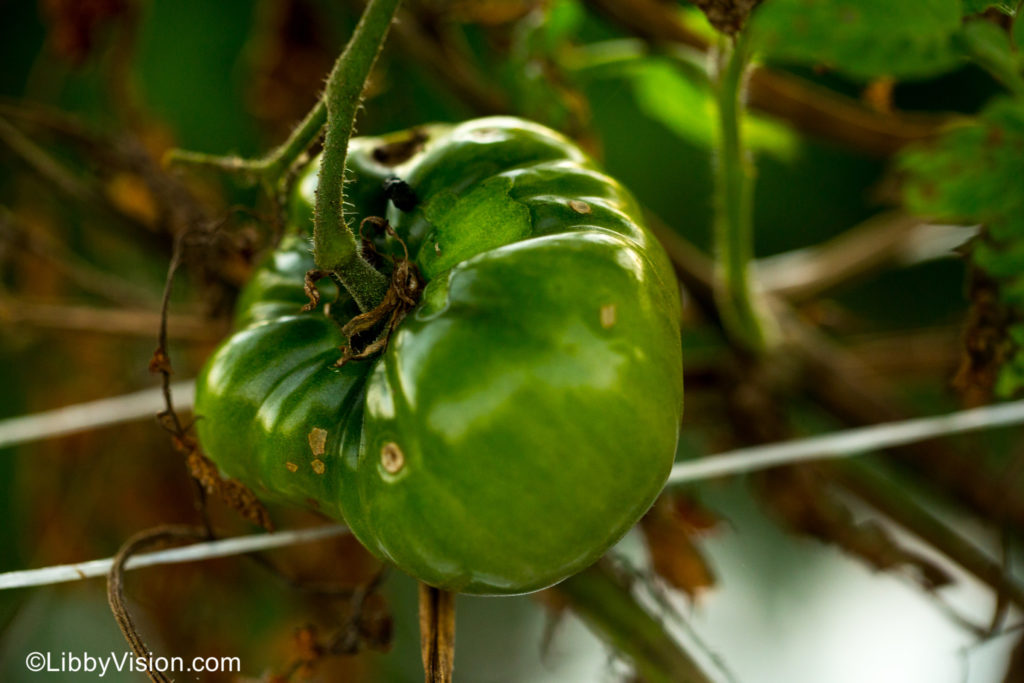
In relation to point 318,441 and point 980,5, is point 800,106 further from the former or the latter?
point 318,441

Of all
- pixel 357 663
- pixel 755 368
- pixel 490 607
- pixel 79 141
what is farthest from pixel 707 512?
pixel 490 607

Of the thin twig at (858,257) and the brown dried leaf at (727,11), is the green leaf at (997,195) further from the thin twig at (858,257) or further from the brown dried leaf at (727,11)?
the thin twig at (858,257)

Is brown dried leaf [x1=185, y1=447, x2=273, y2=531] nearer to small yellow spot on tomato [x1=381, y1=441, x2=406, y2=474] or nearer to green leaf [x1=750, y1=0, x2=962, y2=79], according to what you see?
small yellow spot on tomato [x1=381, y1=441, x2=406, y2=474]

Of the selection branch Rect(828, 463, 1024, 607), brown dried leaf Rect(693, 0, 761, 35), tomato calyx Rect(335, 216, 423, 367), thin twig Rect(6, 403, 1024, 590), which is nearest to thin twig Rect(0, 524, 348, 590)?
thin twig Rect(6, 403, 1024, 590)

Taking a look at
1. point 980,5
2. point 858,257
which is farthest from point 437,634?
point 858,257

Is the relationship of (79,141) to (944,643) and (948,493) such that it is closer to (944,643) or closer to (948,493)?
(948,493)

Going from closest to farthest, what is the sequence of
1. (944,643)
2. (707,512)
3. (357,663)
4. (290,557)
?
(707,512)
(290,557)
(357,663)
(944,643)
